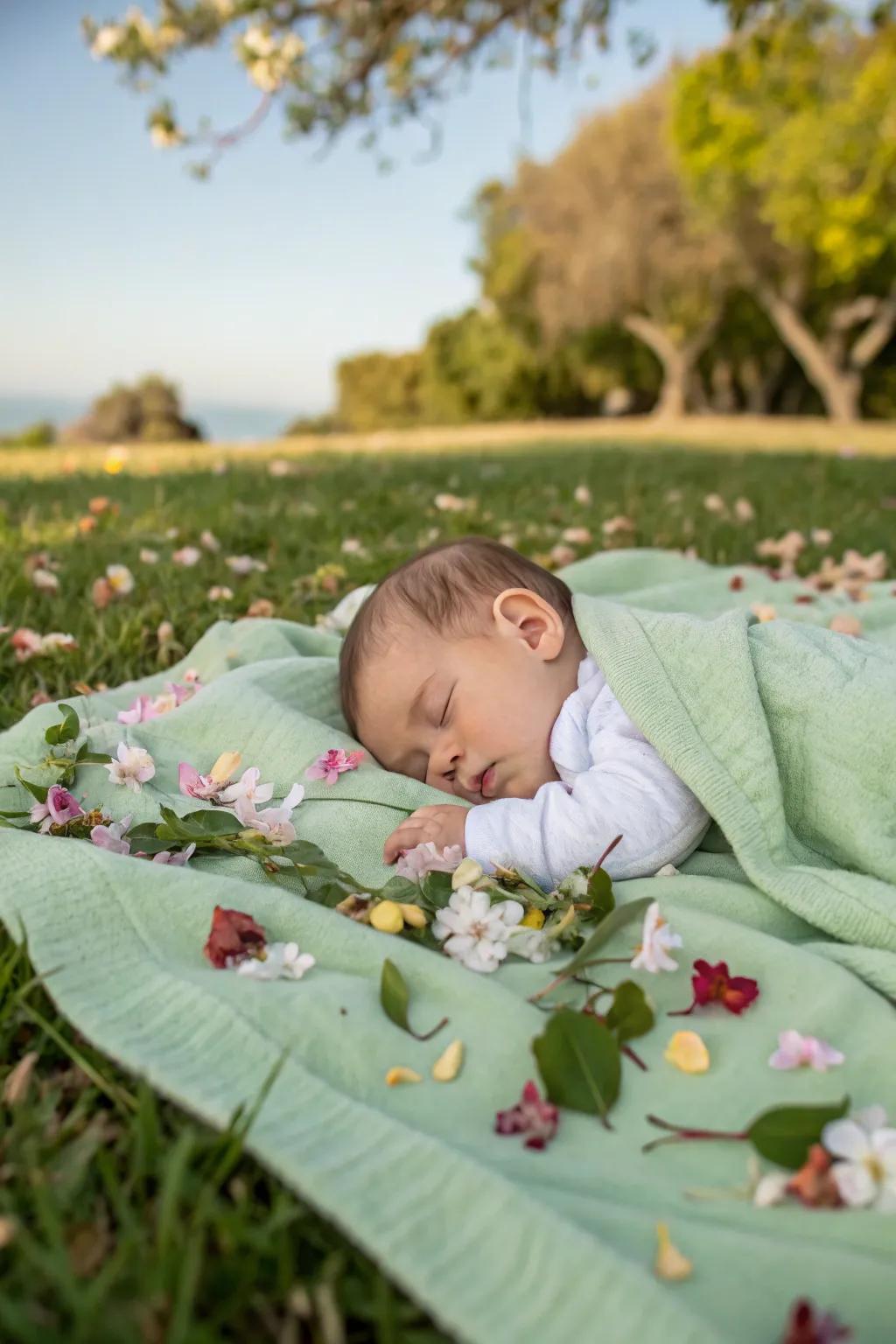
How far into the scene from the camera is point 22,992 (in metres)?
1.43

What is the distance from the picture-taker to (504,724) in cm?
221

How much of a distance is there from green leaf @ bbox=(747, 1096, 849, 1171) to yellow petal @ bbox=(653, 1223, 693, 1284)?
19 cm

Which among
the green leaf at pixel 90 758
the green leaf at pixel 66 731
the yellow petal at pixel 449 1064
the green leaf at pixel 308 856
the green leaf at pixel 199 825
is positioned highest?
the green leaf at pixel 66 731

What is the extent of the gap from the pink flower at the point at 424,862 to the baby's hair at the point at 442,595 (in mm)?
542

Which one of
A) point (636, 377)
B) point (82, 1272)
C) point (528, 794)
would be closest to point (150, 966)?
point (82, 1272)

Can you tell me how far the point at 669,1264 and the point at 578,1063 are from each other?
0.28 m

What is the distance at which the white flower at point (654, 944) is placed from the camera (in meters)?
1.53

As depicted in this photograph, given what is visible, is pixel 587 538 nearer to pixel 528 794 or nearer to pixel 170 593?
pixel 170 593

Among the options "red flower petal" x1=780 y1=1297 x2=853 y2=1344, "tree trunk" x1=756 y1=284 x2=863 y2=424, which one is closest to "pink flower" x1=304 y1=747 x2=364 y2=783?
"red flower petal" x1=780 y1=1297 x2=853 y2=1344

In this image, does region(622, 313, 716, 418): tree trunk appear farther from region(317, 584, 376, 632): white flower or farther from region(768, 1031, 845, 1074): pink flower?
region(768, 1031, 845, 1074): pink flower

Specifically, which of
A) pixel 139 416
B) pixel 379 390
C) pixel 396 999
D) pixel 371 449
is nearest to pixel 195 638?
pixel 396 999

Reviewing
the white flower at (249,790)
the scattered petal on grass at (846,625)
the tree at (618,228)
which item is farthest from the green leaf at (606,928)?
the tree at (618,228)

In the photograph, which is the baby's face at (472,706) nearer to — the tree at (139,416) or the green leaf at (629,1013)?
the green leaf at (629,1013)

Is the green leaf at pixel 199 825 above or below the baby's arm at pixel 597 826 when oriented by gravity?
above
